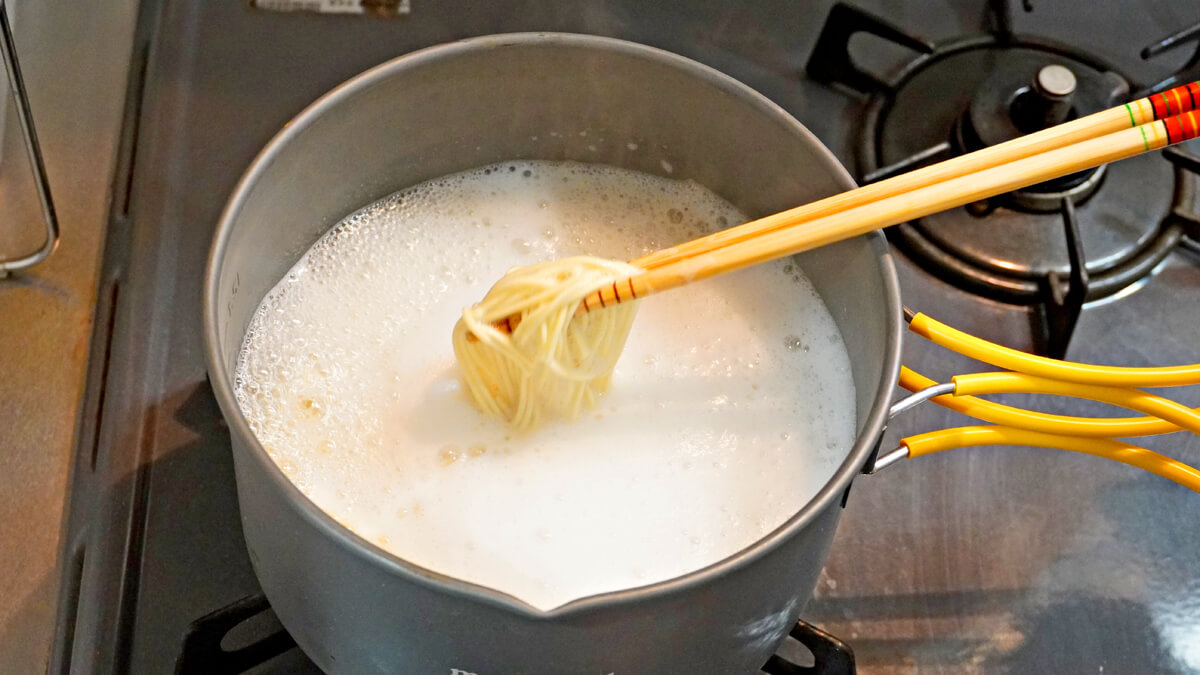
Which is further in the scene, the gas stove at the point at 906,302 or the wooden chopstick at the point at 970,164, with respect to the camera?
the gas stove at the point at 906,302

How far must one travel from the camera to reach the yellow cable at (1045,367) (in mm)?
823

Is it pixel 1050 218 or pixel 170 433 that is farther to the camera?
pixel 1050 218

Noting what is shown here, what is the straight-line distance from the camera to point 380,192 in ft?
3.13

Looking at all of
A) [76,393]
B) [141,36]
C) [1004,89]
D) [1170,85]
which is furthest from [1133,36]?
[76,393]

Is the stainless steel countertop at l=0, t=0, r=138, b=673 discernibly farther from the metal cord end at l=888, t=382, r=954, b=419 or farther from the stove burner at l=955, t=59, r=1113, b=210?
the stove burner at l=955, t=59, r=1113, b=210

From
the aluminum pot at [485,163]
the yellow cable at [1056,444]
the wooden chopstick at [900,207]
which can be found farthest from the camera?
the yellow cable at [1056,444]

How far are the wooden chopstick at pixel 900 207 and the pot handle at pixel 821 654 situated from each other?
27 cm

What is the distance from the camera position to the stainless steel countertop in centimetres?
97

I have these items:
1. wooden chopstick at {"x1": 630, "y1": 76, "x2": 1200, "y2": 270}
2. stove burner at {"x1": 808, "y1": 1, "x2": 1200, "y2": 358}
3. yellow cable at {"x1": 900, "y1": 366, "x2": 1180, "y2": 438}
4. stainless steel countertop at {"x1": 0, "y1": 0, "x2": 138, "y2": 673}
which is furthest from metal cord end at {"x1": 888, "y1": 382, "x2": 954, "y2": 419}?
stainless steel countertop at {"x1": 0, "y1": 0, "x2": 138, "y2": 673}

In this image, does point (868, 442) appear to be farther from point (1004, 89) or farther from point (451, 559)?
point (1004, 89)

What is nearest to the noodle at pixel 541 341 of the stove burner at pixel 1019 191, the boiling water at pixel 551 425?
the boiling water at pixel 551 425

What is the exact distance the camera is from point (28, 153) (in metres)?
1.02

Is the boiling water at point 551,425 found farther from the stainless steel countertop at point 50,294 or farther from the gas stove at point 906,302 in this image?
the stainless steel countertop at point 50,294

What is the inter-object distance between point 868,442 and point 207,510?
1.74 feet
